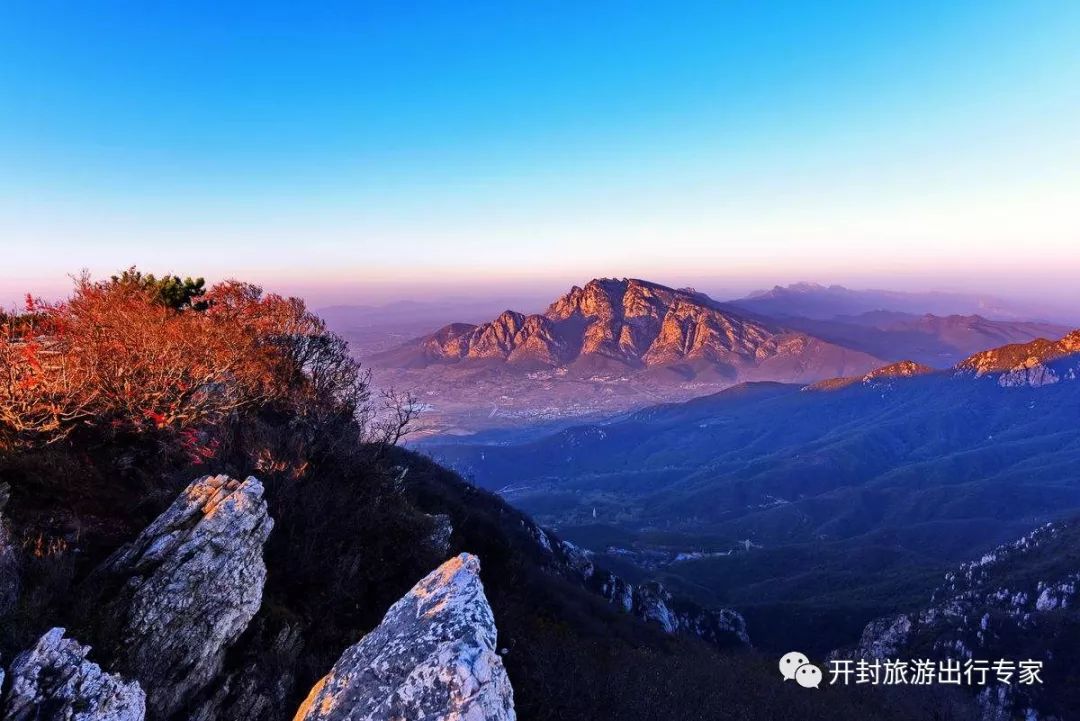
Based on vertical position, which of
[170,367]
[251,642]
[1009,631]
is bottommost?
[1009,631]

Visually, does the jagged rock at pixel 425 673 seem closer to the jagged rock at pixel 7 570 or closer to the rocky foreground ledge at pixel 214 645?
the rocky foreground ledge at pixel 214 645

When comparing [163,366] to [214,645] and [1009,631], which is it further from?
[1009,631]

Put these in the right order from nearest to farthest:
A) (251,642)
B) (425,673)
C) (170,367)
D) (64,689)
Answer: (64,689) → (425,673) → (251,642) → (170,367)

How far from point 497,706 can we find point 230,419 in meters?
17.1

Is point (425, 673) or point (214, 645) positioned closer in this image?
point (425, 673)

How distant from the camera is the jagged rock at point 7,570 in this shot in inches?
384

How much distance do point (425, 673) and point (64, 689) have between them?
5830mm

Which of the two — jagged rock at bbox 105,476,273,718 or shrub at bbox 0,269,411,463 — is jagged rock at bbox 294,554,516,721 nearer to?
jagged rock at bbox 105,476,273,718

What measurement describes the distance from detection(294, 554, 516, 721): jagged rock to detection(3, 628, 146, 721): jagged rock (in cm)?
288

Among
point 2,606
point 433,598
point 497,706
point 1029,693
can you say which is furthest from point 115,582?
point 1029,693

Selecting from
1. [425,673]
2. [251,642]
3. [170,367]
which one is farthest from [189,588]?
[170,367]

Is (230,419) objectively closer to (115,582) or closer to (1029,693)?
(115,582)

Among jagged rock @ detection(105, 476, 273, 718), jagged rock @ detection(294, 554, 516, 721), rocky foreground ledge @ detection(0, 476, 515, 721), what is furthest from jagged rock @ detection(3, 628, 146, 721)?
jagged rock @ detection(294, 554, 516, 721)

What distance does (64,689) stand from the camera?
8602 millimetres
